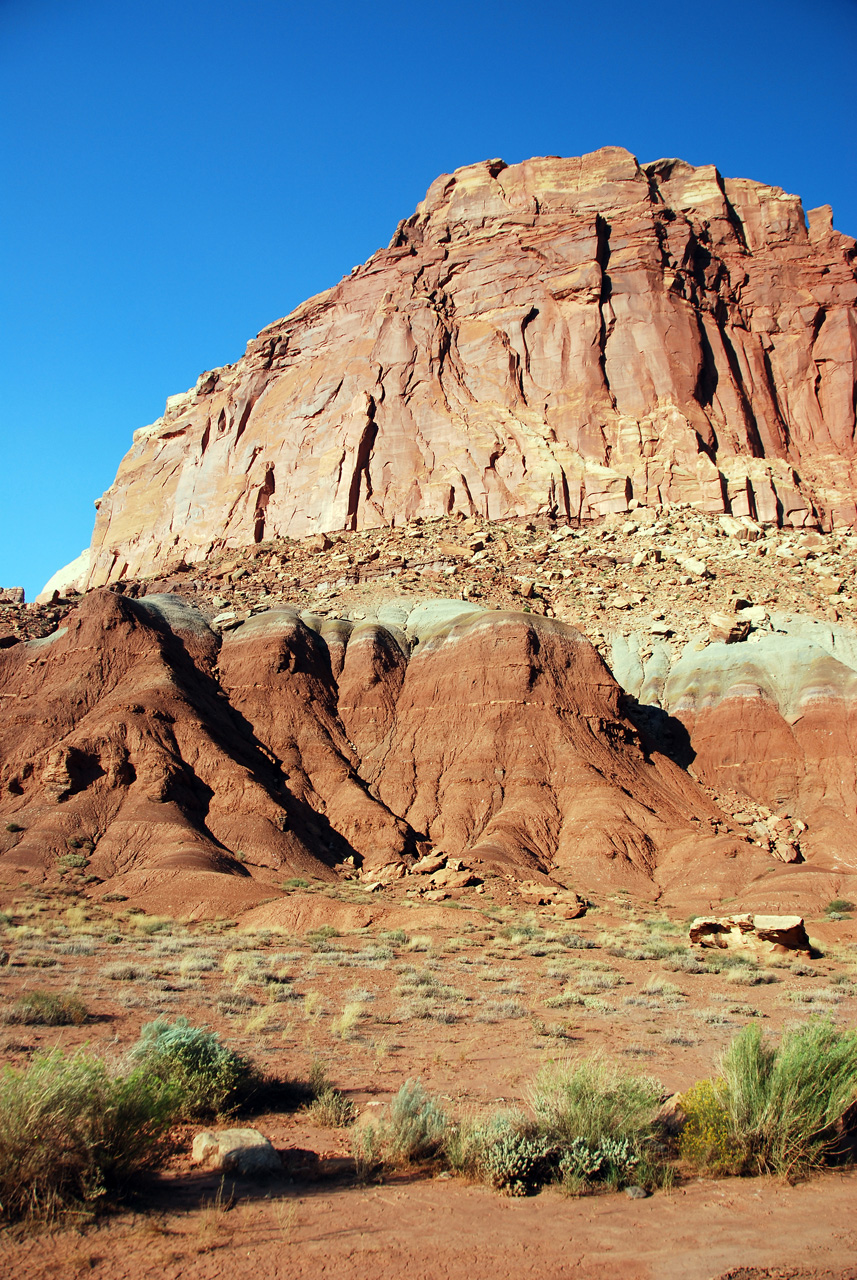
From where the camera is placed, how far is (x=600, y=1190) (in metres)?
6.87

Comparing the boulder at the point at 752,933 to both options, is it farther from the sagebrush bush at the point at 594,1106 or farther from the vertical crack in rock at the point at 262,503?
the vertical crack in rock at the point at 262,503

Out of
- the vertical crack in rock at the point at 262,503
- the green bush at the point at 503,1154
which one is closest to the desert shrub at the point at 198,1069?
the green bush at the point at 503,1154

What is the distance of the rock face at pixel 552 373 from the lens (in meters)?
67.0

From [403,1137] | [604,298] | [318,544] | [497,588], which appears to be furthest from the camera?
[604,298]

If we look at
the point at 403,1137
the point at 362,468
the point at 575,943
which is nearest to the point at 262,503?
the point at 362,468

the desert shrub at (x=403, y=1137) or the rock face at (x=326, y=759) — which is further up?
the rock face at (x=326, y=759)

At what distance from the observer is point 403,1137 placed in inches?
283

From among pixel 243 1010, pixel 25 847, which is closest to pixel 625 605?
pixel 25 847

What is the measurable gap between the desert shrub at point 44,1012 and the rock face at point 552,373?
56.6 meters

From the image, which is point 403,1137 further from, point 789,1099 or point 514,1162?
point 789,1099

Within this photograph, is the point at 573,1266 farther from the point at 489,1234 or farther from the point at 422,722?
the point at 422,722

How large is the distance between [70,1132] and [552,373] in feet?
239

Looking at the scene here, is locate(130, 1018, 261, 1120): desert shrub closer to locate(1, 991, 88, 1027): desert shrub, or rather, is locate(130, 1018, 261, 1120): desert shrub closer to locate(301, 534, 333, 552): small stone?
locate(1, 991, 88, 1027): desert shrub

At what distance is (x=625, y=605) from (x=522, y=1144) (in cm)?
4627
